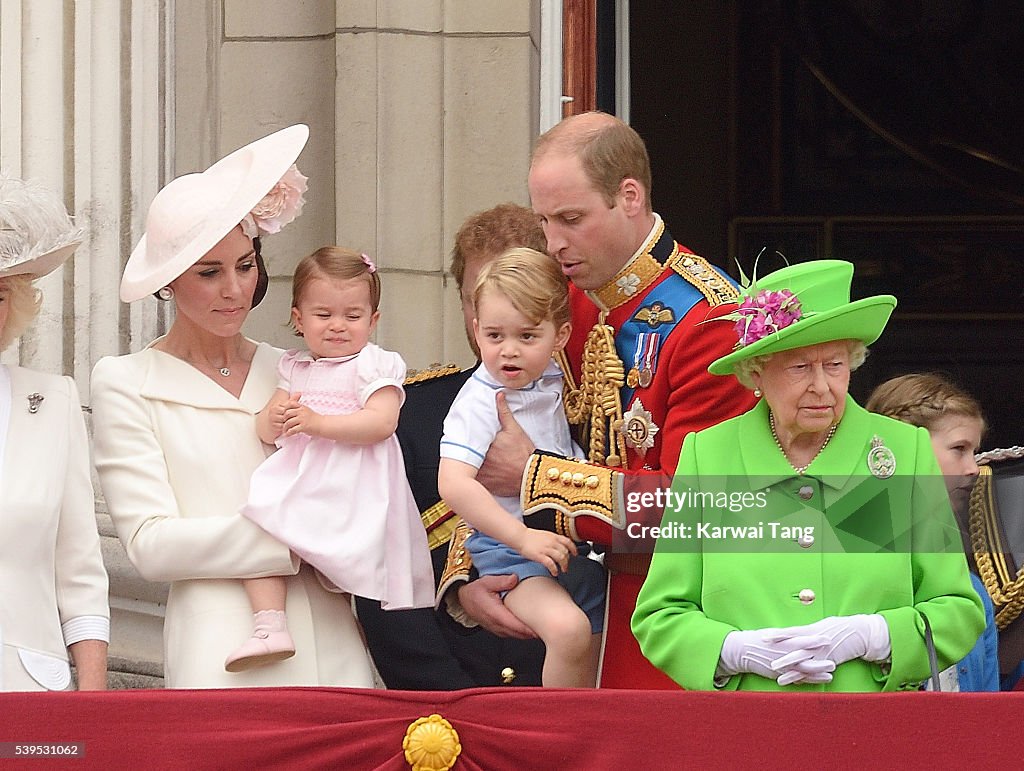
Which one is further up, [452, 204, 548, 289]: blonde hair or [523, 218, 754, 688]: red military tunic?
[452, 204, 548, 289]: blonde hair

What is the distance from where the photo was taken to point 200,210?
12.0ft

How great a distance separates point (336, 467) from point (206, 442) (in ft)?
0.79

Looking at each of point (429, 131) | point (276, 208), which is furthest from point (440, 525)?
point (429, 131)

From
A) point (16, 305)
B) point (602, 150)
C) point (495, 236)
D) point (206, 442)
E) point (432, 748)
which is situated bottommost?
point (432, 748)

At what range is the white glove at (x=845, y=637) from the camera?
3.19 m

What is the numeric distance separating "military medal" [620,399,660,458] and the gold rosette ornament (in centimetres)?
70

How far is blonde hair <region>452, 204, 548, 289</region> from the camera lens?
13.3ft

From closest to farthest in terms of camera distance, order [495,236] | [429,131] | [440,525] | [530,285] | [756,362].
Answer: [756,362] < [530,285] < [440,525] < [495,236] < [429,131]

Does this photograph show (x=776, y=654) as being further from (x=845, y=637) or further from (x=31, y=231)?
(x=31, y=231)

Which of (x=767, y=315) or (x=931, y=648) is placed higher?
(x=767, y=315)

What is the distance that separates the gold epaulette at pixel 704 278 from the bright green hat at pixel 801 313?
332 millimetres

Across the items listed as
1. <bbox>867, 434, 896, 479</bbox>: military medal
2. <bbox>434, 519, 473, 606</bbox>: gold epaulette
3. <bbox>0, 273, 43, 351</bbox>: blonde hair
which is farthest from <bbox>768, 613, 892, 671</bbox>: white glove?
<bbox>0, 273, 43, 351</bbox>: blonde hair

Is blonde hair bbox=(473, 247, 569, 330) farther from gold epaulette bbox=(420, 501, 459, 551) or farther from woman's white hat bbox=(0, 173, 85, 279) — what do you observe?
woman's white hat bbox=(0, 173, 85, 279)

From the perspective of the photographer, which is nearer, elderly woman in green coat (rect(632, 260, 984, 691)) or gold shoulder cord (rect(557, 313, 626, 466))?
elderly woman in green coat (rect(632, 260, 984, 691))
